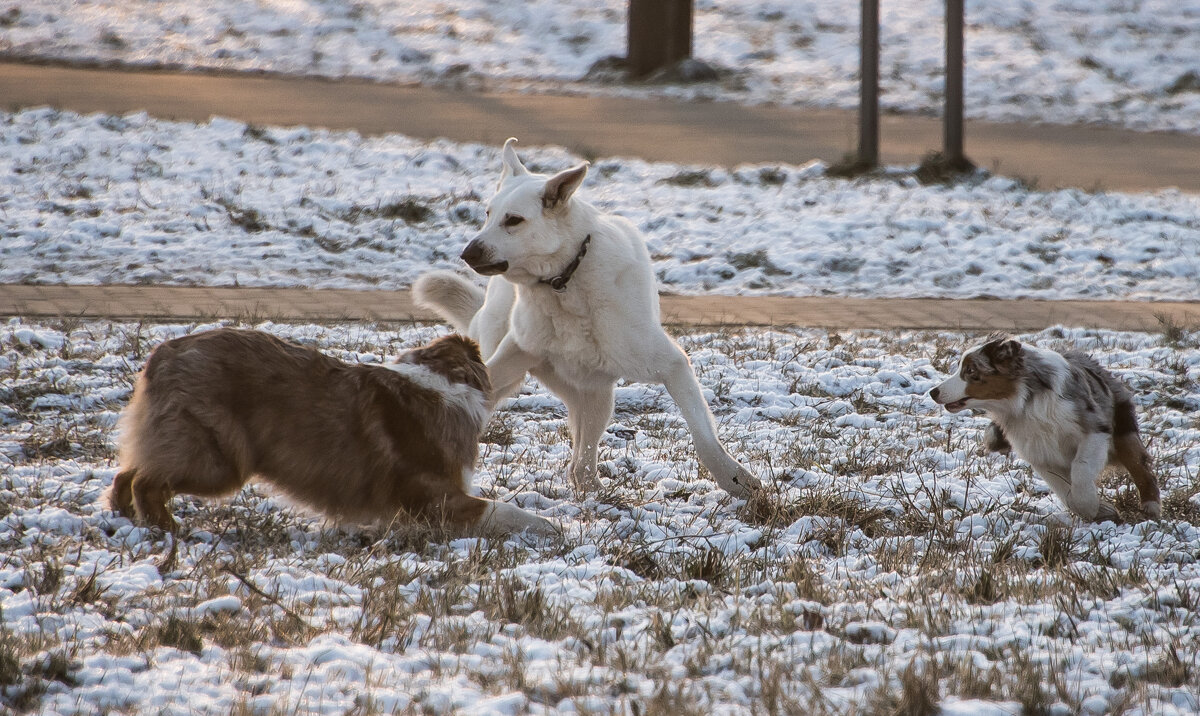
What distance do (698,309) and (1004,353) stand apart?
4924 mm

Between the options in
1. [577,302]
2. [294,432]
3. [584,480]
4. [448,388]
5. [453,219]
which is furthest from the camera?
[453,219]

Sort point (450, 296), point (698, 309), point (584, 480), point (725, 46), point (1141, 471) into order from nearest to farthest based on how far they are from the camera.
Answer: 1. point (1141, 471)
2. point (584, 480)
3. point (450, 296)
4. point (698, 309)
5. point (725, 46)

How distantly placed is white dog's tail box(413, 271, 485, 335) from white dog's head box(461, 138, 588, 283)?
98 centimetres

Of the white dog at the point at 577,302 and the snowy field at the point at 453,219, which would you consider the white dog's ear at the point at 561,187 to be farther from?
the snowy field at the point at 453,219

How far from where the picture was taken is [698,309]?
10.2 metres

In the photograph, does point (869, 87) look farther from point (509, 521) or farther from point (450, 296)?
point (509, 521)

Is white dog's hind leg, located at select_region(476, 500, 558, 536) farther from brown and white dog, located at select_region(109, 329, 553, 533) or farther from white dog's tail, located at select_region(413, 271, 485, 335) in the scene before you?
white dog's tail, located at select_region(413, 271, 485, 335)

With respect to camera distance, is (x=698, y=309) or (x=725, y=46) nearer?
(x=698, y=309)

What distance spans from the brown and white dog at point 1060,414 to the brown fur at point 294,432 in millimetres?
2277

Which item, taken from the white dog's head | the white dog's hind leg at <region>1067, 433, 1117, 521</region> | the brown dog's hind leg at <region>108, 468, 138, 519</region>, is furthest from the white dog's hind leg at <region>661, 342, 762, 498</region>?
the brown dog's hind leg at <region>108, 468, 138, 519</region>

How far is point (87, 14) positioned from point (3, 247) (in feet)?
53.2

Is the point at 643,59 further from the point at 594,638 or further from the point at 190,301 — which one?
the point at 594,638

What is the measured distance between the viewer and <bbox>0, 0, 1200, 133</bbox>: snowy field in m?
22.0

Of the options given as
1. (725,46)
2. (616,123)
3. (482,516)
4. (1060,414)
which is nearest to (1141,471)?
(1060,414)
